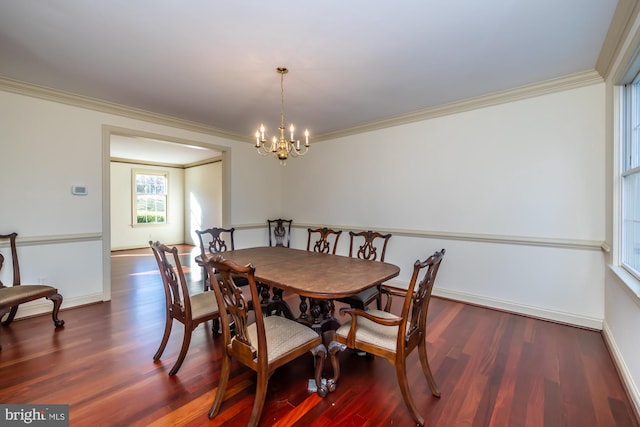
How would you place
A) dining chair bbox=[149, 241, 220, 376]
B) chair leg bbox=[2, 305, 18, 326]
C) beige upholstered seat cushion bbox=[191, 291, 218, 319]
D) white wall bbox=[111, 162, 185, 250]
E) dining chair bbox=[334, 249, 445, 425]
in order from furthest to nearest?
white wall bbox=[111, 162, 185, 250]
chair leg bbox=[2, 305, 18, 326]
beige upholstered seat cushion bbox=[191, 291, 218, 319]
dining chair bbox=[149, 241, 220, 376]
dining chair bbox=[334, 249, 445, 425]

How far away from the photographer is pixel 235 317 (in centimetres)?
158

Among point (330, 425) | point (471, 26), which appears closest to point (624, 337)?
point (330, 425)

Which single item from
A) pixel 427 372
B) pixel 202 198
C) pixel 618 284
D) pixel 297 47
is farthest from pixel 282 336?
pixel 202 198

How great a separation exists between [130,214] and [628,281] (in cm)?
923

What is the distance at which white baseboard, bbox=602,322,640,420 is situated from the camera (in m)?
1.66

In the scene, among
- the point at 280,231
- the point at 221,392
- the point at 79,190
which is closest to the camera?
the point at 221,392

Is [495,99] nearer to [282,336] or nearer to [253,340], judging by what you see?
[282,336]

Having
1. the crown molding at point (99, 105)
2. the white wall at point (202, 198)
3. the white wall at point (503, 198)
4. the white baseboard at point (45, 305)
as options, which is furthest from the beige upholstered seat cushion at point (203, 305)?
the white wall at point (202, 198)

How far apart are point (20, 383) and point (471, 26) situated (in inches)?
155

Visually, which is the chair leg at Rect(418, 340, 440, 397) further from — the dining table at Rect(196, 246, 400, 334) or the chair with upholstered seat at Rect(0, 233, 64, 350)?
the chair with upholstered seat at Rect(0, 233, 64, 350)

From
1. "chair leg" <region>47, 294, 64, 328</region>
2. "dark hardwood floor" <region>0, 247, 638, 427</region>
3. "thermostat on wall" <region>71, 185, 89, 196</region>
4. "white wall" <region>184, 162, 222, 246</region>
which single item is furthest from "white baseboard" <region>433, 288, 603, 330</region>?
"white wall" <region>184, 162, 222, 246</region>

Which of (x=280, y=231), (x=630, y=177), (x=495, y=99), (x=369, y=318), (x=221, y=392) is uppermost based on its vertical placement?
(x=495, y=99)

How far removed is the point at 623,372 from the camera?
6.31 ft

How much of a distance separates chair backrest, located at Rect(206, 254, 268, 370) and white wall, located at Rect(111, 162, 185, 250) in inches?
293
